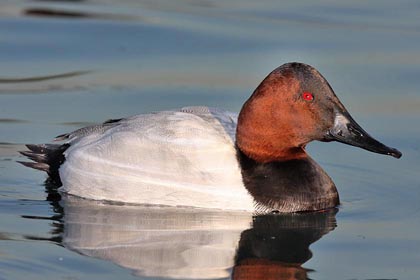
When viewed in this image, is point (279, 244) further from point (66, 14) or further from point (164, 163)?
point (66, 14)

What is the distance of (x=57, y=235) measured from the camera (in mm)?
7242

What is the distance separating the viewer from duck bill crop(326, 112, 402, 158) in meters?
7.73

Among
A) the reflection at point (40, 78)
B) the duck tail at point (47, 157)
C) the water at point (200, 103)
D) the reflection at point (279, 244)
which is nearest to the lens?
the reflection at point (279, 244)

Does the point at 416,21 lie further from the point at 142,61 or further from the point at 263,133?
the point at 263,133

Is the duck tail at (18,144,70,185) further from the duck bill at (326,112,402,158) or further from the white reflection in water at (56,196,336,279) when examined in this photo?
the duck bill at (326,112,402,158)

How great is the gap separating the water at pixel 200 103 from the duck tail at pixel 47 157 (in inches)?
5.5

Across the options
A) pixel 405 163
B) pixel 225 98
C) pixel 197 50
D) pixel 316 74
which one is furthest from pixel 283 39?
pixel 316 74

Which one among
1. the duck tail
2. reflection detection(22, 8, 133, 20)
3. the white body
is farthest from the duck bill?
reflection detection(22, 8, 133, 20)

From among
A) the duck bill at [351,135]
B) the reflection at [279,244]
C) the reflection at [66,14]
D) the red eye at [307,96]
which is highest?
the reflection at [66,14]

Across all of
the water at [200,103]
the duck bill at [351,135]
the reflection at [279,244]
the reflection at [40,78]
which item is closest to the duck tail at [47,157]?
the water at [200,103]

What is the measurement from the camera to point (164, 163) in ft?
25.5

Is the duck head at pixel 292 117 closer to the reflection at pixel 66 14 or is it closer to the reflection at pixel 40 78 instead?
the reflection at pixel 40 78

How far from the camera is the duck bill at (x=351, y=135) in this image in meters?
7.73

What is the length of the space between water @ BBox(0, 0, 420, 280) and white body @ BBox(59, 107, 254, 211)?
0.12 meters
